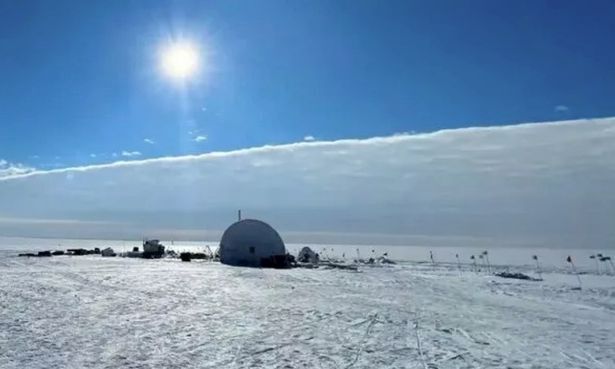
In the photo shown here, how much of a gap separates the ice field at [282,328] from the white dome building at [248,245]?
28.7 m

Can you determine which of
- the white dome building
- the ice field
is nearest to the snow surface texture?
the ice field

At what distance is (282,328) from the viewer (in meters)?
17.4

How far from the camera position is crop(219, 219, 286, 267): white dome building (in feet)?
192

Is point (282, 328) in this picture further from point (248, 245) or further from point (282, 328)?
point (248, 245)

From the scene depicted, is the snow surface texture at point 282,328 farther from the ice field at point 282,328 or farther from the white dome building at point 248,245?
the white dome building at point 248,245

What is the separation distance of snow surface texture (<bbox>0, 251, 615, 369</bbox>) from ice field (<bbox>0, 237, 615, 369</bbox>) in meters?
0.04

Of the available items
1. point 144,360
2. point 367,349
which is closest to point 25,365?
point 144,360

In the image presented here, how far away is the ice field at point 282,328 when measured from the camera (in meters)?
13.3

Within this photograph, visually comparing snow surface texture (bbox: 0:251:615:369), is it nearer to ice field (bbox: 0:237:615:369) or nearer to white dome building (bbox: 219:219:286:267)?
ice field (bbox: 0:237:615:369)

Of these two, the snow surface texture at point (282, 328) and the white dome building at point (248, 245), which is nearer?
the snow surface texture at point (282, 328)

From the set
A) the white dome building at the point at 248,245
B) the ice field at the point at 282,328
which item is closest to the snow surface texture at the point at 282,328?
the ice field at the point at 282,328

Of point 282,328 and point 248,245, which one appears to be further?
point 248,245

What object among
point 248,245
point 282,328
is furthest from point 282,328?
point 248,245

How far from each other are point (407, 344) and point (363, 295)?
42.2 ft
